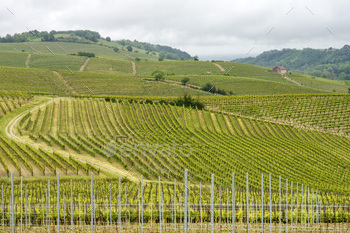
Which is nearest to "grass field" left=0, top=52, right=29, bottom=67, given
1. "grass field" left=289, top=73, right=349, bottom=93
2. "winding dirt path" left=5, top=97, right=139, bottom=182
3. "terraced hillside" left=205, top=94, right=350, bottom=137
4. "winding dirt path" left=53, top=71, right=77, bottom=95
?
"winding dirt path" left=53, top=71, right=77, bottom=95

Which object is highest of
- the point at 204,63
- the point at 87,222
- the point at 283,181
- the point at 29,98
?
the point at 204,63

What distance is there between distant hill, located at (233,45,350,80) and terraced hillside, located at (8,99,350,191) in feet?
294

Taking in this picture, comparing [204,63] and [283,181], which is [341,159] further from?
[204,63]

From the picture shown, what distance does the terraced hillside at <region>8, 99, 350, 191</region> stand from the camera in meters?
33.4

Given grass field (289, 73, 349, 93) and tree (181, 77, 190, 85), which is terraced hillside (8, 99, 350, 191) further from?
grass field (289, 73, 349, 93)

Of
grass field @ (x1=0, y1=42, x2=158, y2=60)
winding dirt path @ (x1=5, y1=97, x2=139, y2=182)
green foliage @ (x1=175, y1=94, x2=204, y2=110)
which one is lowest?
winding dirt path @ (x1=5, y1=97, x2=139, y2=182)

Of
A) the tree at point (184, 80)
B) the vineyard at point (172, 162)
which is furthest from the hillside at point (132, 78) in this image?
the vineyard at point (172, 162)

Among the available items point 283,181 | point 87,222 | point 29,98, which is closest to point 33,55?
point 29,98

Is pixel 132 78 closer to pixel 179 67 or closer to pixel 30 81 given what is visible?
pixel 30 81

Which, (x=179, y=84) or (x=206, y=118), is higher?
(x=179, y=84)

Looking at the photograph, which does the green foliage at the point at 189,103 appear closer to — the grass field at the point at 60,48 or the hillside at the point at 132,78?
the hillside at the point at 132,78

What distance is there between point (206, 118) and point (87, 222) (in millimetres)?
36617

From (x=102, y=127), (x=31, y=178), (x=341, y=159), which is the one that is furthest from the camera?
(x=102, y=127)

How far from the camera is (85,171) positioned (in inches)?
1225
